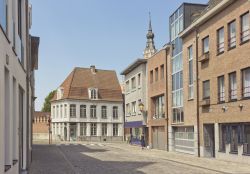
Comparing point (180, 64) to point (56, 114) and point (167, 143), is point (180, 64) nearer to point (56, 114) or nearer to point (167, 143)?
point (167, 143)

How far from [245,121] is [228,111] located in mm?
2335

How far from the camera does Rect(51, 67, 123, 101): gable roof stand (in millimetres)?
77125

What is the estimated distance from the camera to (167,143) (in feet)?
130

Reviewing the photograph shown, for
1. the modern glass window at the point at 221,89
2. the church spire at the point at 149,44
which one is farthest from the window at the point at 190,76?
the church spire at the point at 149,44

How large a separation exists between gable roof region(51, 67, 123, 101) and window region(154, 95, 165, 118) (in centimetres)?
3316

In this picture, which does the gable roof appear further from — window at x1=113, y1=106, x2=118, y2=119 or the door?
the door

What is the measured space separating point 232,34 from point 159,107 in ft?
59.0

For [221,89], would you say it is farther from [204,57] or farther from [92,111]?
[92,111]

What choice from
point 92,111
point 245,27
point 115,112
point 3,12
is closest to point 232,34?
point 245,27

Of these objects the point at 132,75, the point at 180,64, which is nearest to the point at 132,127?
the point at 132,75

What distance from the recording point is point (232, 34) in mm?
26250

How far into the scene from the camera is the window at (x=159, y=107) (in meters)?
41.7

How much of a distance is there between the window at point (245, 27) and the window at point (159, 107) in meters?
17.5

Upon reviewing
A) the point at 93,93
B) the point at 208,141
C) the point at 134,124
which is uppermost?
the point at 93,93
